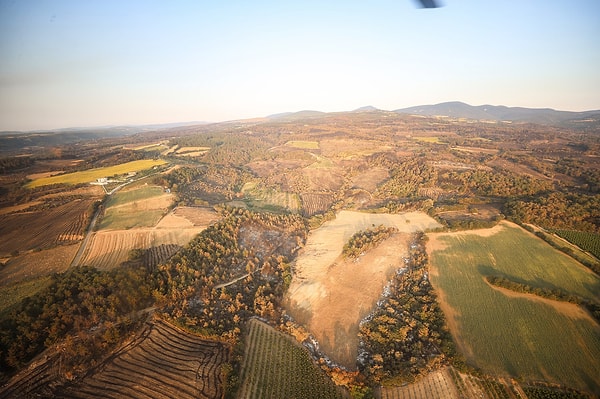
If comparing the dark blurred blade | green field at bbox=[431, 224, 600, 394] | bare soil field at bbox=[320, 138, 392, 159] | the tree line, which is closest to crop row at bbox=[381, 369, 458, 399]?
the tree line

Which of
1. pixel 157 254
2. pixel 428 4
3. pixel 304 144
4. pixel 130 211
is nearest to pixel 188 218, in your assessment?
pixel 157 254

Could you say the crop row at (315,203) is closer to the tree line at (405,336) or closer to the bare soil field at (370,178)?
the bare soil field at (370,178)

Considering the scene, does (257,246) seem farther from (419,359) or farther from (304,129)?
(304,129)

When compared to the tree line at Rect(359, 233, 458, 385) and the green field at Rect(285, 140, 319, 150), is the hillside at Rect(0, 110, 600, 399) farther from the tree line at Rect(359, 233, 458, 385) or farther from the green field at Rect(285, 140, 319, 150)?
the green field at Rect(285, 140, 319, 150)

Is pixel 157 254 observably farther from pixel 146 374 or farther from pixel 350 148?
pixel 350 148

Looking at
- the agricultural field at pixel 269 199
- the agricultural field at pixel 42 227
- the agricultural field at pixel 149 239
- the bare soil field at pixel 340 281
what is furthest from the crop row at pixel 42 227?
the bare soil field at pixel 340 281

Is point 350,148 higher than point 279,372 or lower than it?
higher
